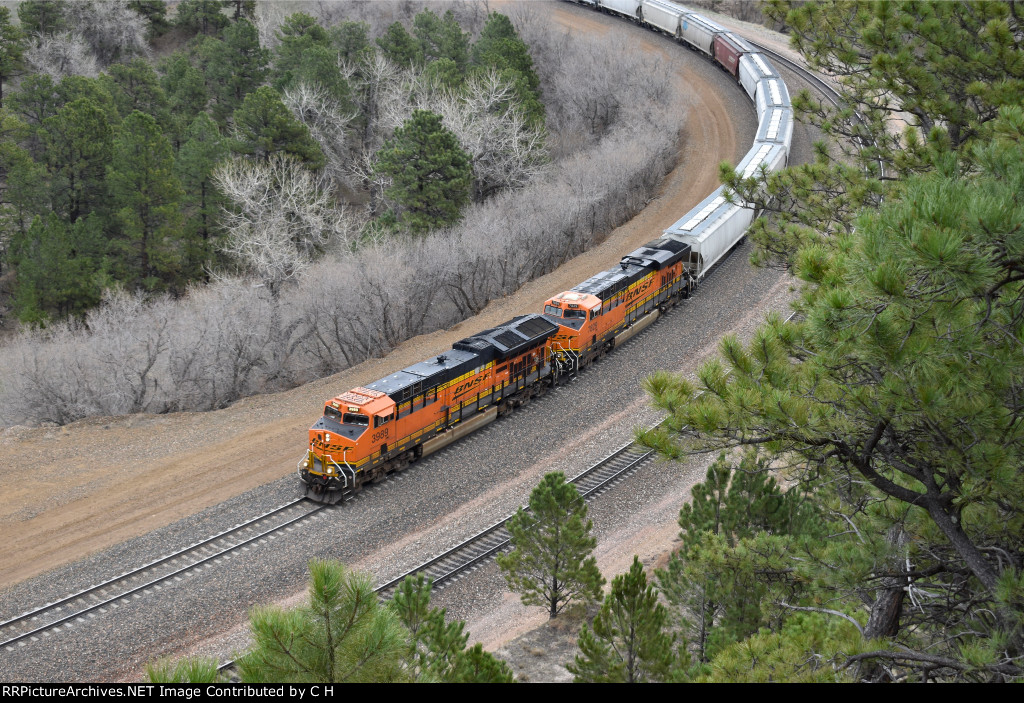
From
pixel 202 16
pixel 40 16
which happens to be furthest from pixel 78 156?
pixel 202 16

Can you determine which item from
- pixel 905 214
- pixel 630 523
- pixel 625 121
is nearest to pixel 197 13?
pixel 625 121

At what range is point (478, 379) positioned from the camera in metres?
28.3

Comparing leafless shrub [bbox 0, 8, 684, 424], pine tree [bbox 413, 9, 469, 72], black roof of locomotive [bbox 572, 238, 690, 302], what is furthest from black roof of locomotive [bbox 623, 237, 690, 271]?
pine tree [bbox 413, 9, 469, 72]

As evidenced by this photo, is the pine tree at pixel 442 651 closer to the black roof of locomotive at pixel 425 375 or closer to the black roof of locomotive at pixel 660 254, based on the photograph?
the black roof of locomotive at pixel 425 375

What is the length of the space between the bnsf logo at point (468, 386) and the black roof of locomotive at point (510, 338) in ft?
2.25

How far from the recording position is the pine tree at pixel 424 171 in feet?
148

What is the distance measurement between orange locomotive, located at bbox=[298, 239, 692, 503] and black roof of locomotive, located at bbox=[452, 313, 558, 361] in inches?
1.4

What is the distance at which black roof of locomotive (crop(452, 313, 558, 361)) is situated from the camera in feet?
93.7

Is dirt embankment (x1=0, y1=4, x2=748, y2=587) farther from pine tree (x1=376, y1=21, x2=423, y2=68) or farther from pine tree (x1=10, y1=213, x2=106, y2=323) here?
pine tree (x1=376, y1=21, x2=423, y2=68)

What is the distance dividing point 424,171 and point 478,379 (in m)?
19.9

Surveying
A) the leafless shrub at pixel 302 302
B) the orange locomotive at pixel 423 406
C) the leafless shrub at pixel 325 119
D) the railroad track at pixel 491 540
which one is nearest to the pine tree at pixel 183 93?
the leafless shrub at pixel 325 119

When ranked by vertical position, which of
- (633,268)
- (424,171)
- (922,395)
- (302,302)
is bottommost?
(302,302)

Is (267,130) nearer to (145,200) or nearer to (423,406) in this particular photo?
(145,200)
